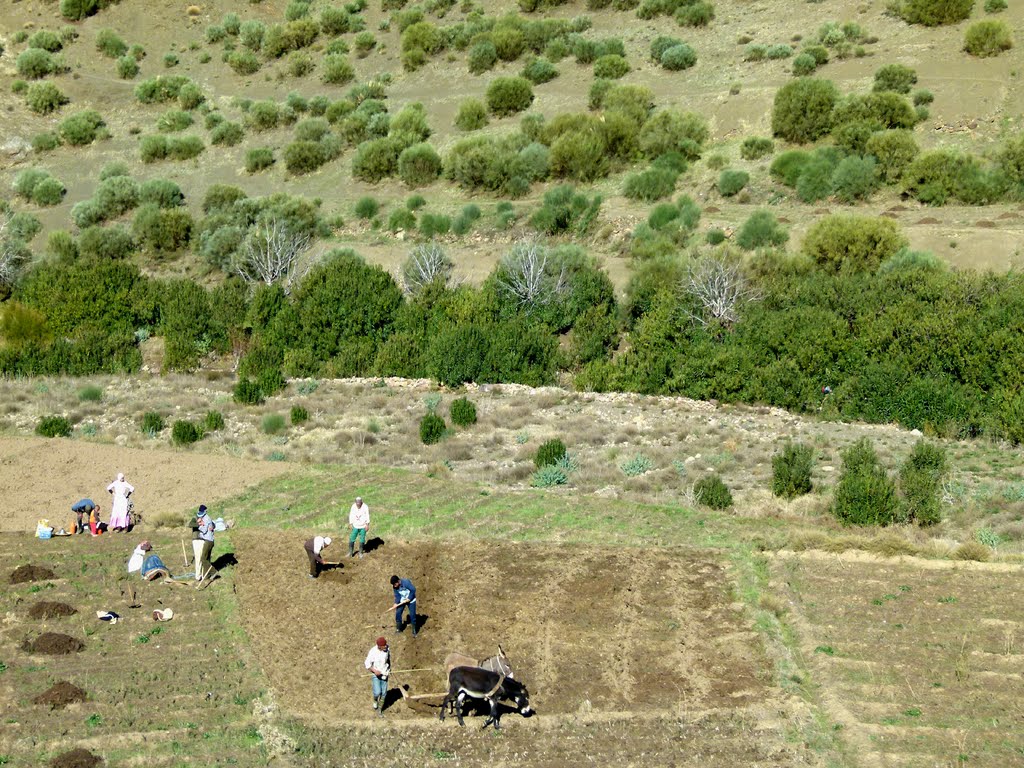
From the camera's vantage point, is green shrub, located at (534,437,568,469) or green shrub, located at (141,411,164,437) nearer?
green shrub, located at (534,437,568,469)

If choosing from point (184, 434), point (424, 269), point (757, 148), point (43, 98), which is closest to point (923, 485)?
point (184, 434)

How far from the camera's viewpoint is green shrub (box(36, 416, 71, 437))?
33.9 metres

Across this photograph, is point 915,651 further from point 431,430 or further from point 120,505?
point 431,430

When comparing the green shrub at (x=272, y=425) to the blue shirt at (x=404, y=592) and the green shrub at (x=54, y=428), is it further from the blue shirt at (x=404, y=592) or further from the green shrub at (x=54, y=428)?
the blue shirt at (x=404, y=592)

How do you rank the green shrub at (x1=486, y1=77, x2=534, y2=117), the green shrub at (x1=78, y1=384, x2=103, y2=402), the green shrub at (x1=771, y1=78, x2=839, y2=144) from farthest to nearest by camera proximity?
the green shrub at (x1=486, y1=77, x2=534, y2=117) → the green shrub at (x1=771, y1=78, x2=839, y2=144) → the green shrub at (x1=78, y1=384, x2=103, y2=402)

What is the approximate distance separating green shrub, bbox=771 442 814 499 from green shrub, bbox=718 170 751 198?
93.5 ft

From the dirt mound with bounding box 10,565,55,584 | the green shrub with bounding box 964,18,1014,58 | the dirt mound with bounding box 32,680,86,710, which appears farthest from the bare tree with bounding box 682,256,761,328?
the dirt mound with bounding box 32,680,86,710

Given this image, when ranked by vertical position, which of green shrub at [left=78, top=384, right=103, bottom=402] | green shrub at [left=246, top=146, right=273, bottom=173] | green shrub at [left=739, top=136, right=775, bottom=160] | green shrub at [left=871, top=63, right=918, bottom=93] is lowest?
green shrub at [left=246, top=146, right=273, bottom=173]

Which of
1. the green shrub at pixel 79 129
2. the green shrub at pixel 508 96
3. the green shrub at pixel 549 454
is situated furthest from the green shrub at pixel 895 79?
the green shrub at pixel 79 129

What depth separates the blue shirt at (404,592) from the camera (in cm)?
1970

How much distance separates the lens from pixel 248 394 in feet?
125

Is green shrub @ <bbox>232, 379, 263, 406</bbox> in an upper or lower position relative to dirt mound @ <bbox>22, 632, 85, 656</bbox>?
lower

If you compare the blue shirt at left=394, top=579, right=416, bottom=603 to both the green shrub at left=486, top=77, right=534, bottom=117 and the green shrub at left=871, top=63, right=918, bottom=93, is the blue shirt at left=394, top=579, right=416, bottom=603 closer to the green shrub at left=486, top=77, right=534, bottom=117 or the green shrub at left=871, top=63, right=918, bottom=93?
the green shrub at left=871, top=63, right=918, bottom=93

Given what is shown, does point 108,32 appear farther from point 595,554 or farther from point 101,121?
point 595,554
